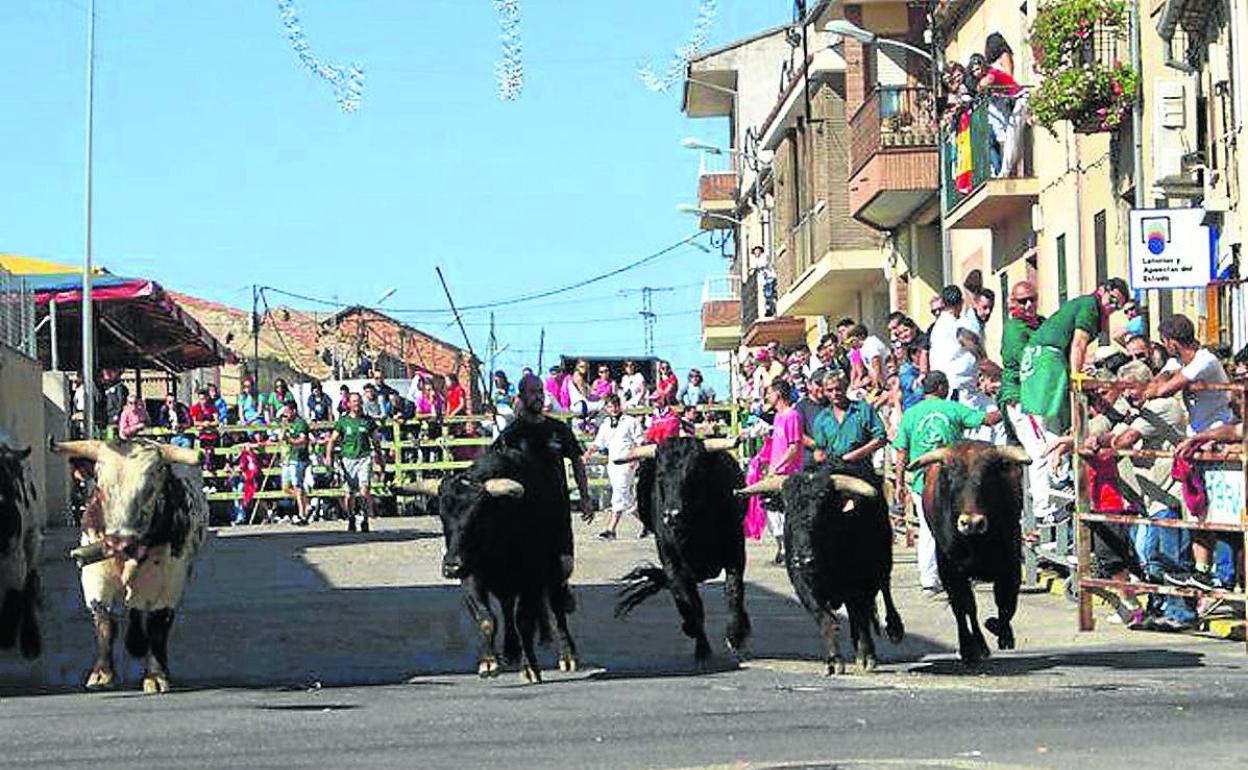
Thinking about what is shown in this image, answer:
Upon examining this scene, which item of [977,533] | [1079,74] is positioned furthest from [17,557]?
[1079,74]

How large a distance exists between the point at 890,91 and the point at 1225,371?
22.5m

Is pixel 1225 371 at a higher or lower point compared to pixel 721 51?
lower

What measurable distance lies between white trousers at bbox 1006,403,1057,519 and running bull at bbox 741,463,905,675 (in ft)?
12.2

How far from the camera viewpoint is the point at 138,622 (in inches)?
622

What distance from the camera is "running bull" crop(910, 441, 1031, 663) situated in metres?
15.1

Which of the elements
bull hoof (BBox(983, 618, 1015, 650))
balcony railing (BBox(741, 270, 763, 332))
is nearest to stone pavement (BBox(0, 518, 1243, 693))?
bull hoof (BBox(983, 618, 1015, 650))

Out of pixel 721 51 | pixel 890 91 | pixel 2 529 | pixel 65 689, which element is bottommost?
pixel 65 689

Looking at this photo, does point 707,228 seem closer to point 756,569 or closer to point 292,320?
point 292,320

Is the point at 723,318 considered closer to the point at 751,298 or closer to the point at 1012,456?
the point at 751,298

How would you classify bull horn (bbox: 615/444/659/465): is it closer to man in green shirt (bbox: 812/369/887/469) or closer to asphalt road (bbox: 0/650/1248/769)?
man in green shirt (bbox: 812/369/887/469)

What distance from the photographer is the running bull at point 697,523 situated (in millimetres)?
16188

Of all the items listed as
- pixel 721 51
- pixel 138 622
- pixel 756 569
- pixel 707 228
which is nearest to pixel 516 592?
pixel 138 622

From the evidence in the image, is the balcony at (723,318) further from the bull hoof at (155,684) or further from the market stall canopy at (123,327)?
the bull hoof at (155,684)

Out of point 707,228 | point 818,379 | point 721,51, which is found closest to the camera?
point 818,379
